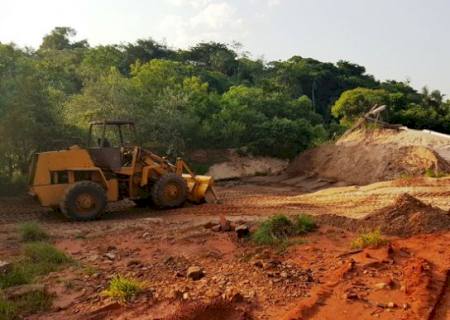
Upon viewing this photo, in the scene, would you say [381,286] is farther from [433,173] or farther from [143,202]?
[433,173]

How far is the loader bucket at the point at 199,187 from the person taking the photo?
44.5 ft

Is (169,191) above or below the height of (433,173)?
above

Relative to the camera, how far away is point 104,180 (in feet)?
39.6

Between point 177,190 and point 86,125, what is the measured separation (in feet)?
22.9

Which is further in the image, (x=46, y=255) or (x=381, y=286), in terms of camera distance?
(x=46, y=255)

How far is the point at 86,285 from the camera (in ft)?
22.1

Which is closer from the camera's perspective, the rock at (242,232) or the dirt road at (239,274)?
the dirt road at (239,274)

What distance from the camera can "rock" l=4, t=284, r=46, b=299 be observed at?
20.8ft

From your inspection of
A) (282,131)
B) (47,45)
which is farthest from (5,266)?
(47,45)

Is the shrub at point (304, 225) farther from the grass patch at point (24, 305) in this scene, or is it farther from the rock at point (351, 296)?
the grass patch at point (24, 305)

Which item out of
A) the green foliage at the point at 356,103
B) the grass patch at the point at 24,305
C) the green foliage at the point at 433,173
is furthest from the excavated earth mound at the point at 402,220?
the green foliage at the point at 356,103

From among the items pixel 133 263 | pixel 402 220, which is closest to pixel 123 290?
pixel 133 263

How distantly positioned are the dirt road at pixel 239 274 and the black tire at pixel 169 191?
6.25 feet

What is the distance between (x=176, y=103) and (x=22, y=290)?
1697 centimetres
